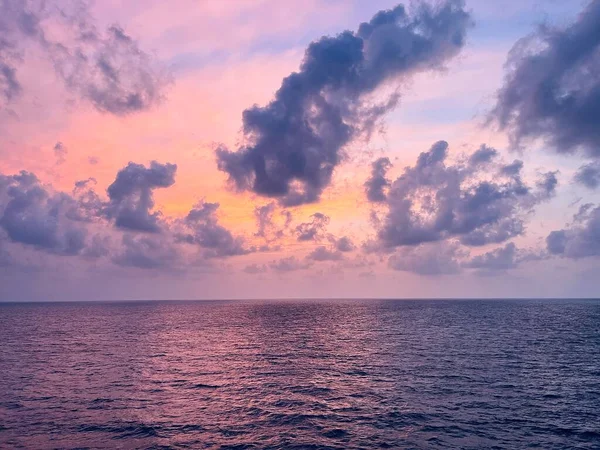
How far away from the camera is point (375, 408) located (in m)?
47.5

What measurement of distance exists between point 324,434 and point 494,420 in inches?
687

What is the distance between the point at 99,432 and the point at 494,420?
125 feet

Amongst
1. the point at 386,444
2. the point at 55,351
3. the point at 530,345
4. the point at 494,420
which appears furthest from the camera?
the point at 530,345

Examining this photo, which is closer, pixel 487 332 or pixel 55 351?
pixel 55 351

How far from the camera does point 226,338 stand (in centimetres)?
11438

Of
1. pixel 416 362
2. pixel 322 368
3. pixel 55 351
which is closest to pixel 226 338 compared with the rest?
pixel 55 351

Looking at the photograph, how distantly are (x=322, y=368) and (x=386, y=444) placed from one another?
33.1m

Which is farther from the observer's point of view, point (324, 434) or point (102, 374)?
point (102, 374)

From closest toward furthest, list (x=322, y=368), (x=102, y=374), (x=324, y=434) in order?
(x=324, y=434), (x=102, y=374), (x=322, y=368)

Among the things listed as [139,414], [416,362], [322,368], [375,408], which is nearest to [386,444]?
[375,408]

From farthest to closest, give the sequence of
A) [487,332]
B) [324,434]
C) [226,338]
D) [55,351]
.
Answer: [487,332], [226,338], [55,351], [324,434]

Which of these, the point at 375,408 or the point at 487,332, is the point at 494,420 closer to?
the point at 375,408

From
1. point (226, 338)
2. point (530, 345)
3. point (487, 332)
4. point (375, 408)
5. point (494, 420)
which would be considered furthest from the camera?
point (487, 332)

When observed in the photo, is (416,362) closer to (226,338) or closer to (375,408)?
(375,408)
